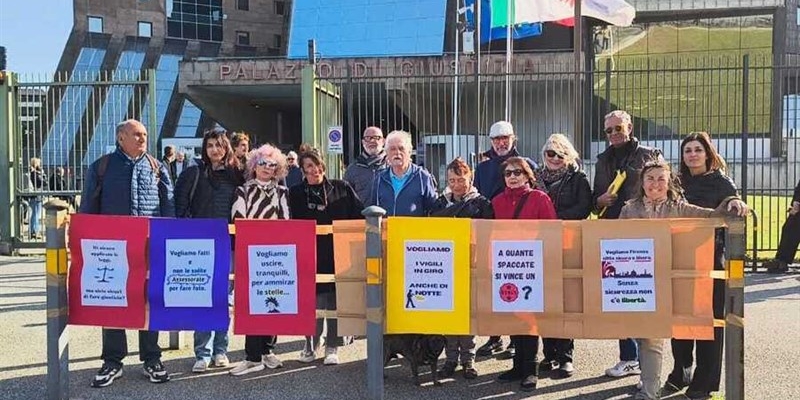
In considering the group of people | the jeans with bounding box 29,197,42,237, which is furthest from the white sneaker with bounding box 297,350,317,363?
the jeans with bounding box 29,197,42,237

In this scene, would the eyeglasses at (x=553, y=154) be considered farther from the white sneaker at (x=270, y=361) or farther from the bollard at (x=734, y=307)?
the white sneaker at (x=270, y=361)

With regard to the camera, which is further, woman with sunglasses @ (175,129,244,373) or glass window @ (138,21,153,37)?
glass window @ (138,21,153,37)

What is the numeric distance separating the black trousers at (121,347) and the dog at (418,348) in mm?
1675

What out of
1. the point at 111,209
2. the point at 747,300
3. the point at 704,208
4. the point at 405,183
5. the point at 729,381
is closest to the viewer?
the point at 729,381

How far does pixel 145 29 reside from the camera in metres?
53.2

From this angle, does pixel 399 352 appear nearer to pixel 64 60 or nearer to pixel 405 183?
pixel 405 183

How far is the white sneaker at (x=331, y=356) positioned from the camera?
5762mm

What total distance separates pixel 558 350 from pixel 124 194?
3349 millimetres

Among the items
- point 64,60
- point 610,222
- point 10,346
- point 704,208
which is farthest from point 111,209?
point 64,60

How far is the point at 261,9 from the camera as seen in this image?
5762 cm

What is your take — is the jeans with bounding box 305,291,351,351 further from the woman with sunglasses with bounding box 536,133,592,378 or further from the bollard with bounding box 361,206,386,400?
the woman with sunglasses with bounding box 536,133,592,378

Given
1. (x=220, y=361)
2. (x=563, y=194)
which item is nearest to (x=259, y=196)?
(x=220, y=361)

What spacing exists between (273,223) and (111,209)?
123cm

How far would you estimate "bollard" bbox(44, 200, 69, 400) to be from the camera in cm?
477
